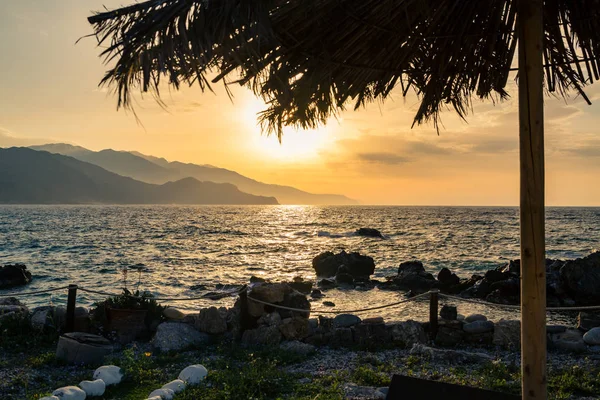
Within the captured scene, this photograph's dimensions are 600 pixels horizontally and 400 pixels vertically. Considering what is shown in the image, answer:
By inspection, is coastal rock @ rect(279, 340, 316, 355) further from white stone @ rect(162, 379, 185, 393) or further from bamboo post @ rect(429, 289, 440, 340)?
white stone @ rect(162, 379, 185, 393)

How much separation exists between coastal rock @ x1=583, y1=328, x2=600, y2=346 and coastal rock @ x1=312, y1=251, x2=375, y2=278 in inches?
717

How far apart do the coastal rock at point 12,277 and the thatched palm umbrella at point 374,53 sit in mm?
24854

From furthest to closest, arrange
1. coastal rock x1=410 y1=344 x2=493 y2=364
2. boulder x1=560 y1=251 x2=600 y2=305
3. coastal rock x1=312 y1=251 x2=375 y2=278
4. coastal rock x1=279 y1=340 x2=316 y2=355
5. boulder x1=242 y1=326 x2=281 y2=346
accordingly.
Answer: coastal rock x1=312 y1=251 x2=375 y2=278, boulder x1=560 y1=251 x2=600 y2=305, boulder x1=242 y1=326 x2=281 y2=346, coastal rock x1=279 y1=340 x2=316 y2=355, coastal rock x1=410 y1=344 x2=493 y2=364

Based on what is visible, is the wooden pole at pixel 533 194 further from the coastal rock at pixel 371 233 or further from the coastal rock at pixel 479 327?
the coastal rock at pixel 371 233

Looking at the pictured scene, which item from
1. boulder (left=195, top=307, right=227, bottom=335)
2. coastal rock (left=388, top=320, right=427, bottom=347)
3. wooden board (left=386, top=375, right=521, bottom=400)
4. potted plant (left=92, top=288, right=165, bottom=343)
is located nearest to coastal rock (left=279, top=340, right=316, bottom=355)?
boulder (left=195, top=307, right=227, bottom=335)

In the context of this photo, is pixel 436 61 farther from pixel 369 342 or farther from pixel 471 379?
pixel 369 342

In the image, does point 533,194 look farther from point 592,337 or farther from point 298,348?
point 592,337

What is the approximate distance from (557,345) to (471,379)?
318cm

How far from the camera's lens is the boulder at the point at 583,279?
19.1m

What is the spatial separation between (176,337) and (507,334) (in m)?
6.44

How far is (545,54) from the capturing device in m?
4.99

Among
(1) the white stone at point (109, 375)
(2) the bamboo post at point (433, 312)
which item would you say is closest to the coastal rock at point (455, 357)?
(2) the bamboo post at point (433, 312)

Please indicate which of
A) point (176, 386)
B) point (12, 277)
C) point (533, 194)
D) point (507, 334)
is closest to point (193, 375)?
point (176, 386)

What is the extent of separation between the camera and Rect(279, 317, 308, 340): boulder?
1001cm
